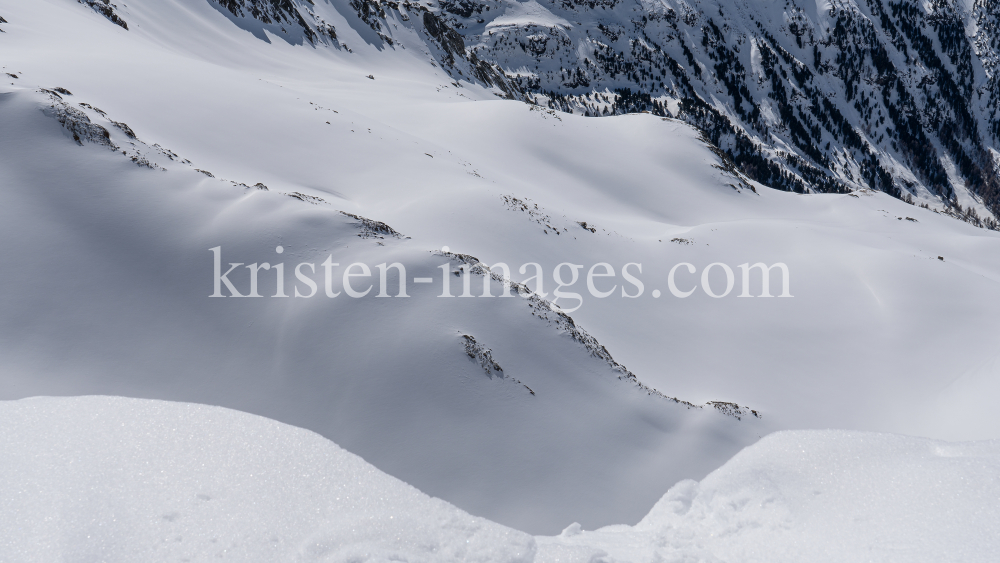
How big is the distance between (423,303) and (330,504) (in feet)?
23.2

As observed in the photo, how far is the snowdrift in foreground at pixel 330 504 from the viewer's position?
16.2ft

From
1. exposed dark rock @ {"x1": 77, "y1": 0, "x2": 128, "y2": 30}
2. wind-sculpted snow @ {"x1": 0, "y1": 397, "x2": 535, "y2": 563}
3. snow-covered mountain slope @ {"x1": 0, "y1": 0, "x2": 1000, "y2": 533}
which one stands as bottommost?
snow-covered mountain slope @ {"x1": 0, "y1": 0, "x2": 1000, "y2": 533}

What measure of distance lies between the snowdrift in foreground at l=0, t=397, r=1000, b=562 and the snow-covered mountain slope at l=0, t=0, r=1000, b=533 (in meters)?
3.46

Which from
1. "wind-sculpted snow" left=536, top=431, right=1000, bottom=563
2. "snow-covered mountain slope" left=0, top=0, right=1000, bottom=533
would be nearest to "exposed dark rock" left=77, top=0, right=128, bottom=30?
"snow-covered mountain slope" left=0, top=0, right=1000, bottom=533

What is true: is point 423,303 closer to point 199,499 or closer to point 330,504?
point 330,504

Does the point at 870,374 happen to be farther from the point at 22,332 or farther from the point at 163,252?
the point at 22,332

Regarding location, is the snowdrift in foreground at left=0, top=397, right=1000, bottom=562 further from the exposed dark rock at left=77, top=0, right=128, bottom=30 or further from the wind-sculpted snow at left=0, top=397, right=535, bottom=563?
the exposed dark rock at left=77, top=0, right=128, bottom=30

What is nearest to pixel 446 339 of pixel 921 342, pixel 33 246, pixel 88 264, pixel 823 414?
pixel 88 264

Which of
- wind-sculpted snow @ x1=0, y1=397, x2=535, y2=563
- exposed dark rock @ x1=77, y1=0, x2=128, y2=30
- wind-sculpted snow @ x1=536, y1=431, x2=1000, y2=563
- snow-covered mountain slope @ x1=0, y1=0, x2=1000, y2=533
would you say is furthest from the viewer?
exposed dark rock @ x1=77, y1=0, x2=128, y2=30

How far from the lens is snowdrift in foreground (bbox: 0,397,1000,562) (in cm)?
494

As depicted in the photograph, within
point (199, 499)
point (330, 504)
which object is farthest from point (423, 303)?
point (199, 499)

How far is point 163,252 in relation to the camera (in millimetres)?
11992

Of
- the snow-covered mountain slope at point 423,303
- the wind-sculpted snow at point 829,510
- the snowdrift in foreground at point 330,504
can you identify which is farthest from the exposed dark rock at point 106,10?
the wind-sculpted snow at point 829,510

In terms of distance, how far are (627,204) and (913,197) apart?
8221 inches
